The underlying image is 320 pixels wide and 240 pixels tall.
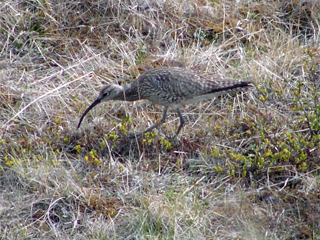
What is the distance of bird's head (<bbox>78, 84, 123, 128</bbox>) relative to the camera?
7.12 meters

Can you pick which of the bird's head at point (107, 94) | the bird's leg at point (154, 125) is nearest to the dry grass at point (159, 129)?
the bird's leg at point (154, 125)

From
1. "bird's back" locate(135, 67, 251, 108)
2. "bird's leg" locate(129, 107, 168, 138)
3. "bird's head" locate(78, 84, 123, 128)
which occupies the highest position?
"bird's back" locate(135, 67, 251, 108)

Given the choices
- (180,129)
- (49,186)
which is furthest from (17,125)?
(180,129)

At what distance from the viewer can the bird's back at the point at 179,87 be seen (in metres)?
7.16

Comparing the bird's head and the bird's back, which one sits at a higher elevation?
the bird's back

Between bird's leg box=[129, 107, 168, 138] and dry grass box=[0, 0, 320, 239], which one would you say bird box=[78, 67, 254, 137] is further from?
dry grass box=[0, 0, 320, 239]

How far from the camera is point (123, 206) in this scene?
6.00 m

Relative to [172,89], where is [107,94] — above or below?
below

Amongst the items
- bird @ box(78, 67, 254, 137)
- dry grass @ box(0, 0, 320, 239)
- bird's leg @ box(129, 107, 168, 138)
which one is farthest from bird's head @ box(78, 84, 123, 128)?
bird's leg @ box(129, 107, 168, 138)

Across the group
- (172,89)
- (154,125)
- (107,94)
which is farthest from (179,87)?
(107,94)

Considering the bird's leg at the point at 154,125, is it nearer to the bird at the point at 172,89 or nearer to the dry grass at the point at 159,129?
the bird at the point at 172,89

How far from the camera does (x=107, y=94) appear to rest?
7.28 metres

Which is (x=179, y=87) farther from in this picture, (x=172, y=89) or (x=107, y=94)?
(x=107, y=94)

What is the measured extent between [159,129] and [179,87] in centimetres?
54
